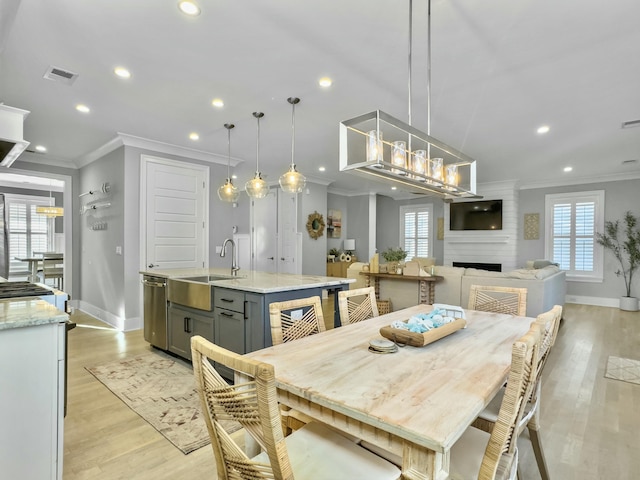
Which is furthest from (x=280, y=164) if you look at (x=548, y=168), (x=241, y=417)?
(x=241, y=417)

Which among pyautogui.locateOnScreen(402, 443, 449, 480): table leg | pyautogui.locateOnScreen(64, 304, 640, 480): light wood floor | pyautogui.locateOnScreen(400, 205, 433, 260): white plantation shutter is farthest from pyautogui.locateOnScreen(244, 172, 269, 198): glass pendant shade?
pyautogui.locateOnScreen(400, 205, 433, 260): white plantation shutter

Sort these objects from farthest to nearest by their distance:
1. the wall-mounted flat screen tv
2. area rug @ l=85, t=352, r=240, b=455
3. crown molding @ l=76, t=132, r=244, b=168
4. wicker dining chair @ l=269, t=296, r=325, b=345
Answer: the wall-mounted flat screen tv < crown molding @ l=76, t=132, r=244, b=168 < area rug @ l=85, t=352, r=240, b=455 < wicker dining chair @ l=269, t=296, r=325, b=345

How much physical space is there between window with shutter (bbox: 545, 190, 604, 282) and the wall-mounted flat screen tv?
99 centimetres

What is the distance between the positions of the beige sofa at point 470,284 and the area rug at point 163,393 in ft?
9.94

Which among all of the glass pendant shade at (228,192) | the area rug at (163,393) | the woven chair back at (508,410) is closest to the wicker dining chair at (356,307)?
the area rug at (163,393)

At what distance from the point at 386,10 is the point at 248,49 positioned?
997 mm

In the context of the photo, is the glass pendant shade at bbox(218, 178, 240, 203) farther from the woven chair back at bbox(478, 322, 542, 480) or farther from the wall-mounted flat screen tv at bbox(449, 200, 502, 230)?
the wall-mounted flat screen tv at bbox(449, 200, 502, 230)

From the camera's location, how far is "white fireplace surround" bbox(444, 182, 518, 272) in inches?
297

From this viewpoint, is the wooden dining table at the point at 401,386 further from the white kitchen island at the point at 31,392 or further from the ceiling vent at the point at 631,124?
the ceiling vent at the point at 631,124

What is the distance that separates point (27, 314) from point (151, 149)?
153 inches

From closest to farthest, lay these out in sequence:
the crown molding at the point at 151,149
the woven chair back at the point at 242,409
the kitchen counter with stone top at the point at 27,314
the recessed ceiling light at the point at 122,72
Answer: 1. the woven chair back at the point at 242,409
2. the kitchen counter with stone top at the point at 27,314
3. the recessed ceiling light at the point at 122,72
4. the crown molding at the point at 151,149

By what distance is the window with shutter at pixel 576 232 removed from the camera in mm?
6930

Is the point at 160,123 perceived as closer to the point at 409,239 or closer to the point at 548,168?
the point at 548,168

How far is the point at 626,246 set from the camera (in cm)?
648
